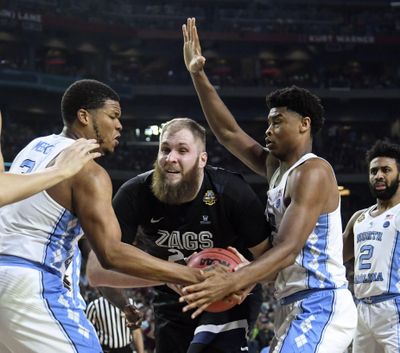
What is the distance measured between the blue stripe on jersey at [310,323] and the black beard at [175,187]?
103 centimetres

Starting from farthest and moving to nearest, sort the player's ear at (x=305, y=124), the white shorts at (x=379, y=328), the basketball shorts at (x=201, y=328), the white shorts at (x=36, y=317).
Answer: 1. the white shorts at (x=379, y=328)
2. the basketball shorts at (x=201, y=328)
3. the player's ear at (x=305, y=124)
4. the white shorts at (x=36, y=317)

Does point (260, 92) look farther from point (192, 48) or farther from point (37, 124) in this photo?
point (192, 48)

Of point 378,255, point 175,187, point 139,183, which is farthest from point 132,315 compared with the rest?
point 378,255

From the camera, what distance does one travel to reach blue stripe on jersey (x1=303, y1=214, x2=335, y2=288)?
15.6 ft

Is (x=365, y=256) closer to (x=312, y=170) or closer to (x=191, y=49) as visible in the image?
(x=191, y=49)

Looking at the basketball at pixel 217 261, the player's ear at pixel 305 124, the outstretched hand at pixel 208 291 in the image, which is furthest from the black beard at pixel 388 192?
the outstretched hand at pixel 208 291

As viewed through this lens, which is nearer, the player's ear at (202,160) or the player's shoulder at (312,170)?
the player's shoulder at (312,170)

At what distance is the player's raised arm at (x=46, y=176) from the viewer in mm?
3680

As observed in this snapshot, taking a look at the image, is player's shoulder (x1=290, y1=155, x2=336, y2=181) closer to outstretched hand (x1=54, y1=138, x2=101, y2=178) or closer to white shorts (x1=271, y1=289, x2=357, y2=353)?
white shorts (x1=271, y1=289, x2=357, y2=353)

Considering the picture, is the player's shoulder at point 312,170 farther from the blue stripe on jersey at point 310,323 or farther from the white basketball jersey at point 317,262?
the blue stripe on jersey at point 310,323

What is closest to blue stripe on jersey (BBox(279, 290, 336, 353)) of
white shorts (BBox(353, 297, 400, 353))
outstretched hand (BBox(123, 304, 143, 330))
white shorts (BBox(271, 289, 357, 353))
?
white shorts (BBox(271, 289, 357, 353))

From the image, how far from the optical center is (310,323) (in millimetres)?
4664

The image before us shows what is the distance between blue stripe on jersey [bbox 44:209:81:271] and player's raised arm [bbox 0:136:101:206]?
0.42 meters

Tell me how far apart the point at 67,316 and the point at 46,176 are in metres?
0.89
